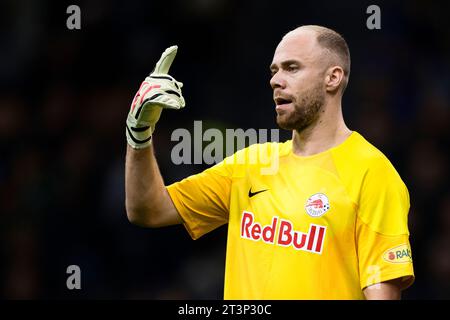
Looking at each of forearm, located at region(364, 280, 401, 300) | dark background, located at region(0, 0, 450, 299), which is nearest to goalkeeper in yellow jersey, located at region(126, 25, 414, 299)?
forearm, located at region(364, 280, 401, 300)

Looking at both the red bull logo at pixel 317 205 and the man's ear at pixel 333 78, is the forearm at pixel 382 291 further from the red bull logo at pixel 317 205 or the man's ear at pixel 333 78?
the man's ear at pixel 333 78

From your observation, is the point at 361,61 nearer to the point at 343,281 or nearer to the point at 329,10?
the point at 329,10

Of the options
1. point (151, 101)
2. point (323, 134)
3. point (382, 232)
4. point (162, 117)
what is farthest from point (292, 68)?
point (162, 117)

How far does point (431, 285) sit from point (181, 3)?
3535mm

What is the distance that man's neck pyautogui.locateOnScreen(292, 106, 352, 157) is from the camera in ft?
15.7

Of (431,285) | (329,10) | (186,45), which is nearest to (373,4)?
(329,10)

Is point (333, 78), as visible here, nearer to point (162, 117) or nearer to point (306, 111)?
point (306, 111)

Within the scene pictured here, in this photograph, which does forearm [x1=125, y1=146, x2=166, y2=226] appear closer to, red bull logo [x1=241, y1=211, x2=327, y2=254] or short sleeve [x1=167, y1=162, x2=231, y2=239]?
short sleeve [x1=167, y1=162, x2=231, y2=239]

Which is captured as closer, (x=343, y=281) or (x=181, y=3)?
(x=343, y=281)

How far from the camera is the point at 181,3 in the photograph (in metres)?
9.08

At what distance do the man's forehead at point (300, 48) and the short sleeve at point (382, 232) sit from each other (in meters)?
0.70

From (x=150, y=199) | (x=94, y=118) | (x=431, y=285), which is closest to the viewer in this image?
(x=150, y=199)

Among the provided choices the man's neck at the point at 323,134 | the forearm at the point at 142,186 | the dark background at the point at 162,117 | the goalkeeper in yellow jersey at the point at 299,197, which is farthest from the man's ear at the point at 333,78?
the dark background at the point at 162,117

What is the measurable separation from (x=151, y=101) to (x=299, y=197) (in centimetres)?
86
